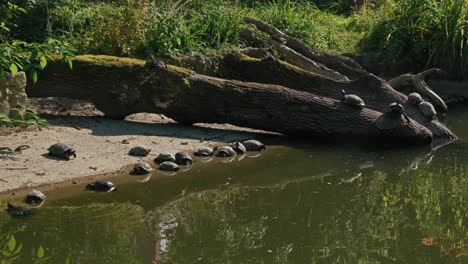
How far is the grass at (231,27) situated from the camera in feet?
35.0

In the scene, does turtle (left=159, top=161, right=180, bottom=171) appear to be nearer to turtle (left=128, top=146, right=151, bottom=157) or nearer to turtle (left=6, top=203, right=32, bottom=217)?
turtle (left=128, top=146, right=151, bottom=157)

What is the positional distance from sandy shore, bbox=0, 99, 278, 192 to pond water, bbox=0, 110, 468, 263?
412mm

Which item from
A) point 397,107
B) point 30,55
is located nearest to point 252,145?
point 397,107

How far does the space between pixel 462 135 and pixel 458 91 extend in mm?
2344

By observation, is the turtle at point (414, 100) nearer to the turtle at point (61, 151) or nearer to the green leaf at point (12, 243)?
the turtle at point (61, 151)

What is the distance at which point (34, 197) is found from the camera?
6.72 metres

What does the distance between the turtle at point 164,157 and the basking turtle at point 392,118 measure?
2779mm

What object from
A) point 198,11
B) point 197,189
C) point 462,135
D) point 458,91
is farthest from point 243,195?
point 458,91

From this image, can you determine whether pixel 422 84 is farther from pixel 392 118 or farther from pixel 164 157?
pixel 164 157

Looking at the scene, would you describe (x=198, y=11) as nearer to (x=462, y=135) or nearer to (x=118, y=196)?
(x=462, y=135)

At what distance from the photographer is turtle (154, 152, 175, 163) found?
8.24 metres

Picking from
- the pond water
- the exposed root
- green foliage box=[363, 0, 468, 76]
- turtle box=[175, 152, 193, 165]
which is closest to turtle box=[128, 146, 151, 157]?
turtle box=[175, 152, 193, 165]

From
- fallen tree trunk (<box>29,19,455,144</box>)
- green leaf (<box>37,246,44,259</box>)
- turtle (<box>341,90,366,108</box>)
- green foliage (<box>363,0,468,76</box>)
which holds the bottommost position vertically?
green leaf (<box>37,246,44,259</box>)

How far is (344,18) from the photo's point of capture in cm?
1584
